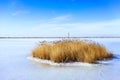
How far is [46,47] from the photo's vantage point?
9094mm

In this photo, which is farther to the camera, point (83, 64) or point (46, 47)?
point (46, 47)

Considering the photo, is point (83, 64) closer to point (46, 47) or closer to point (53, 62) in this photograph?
point (53, 62)

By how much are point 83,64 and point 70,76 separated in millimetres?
2036

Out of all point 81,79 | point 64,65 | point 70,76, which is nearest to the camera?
point 81,79

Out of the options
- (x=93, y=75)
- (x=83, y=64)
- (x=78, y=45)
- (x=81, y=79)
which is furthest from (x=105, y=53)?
(x=81, y=79)

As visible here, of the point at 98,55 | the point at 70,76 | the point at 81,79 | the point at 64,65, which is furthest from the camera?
the point at 98,55

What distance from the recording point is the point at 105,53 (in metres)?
9.13

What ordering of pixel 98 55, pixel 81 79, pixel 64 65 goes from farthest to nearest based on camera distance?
pixel 98 55 < pixel 64 65 < pixel 81 79

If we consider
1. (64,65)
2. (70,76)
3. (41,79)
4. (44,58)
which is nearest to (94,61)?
(64,65)

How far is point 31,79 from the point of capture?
17.3 feet

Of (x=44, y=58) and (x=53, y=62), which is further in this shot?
(x=44, y=58)

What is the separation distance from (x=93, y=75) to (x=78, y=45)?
130 inches

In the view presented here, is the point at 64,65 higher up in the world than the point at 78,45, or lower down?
lower down

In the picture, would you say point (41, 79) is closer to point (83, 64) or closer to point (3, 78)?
point (3, 78)
